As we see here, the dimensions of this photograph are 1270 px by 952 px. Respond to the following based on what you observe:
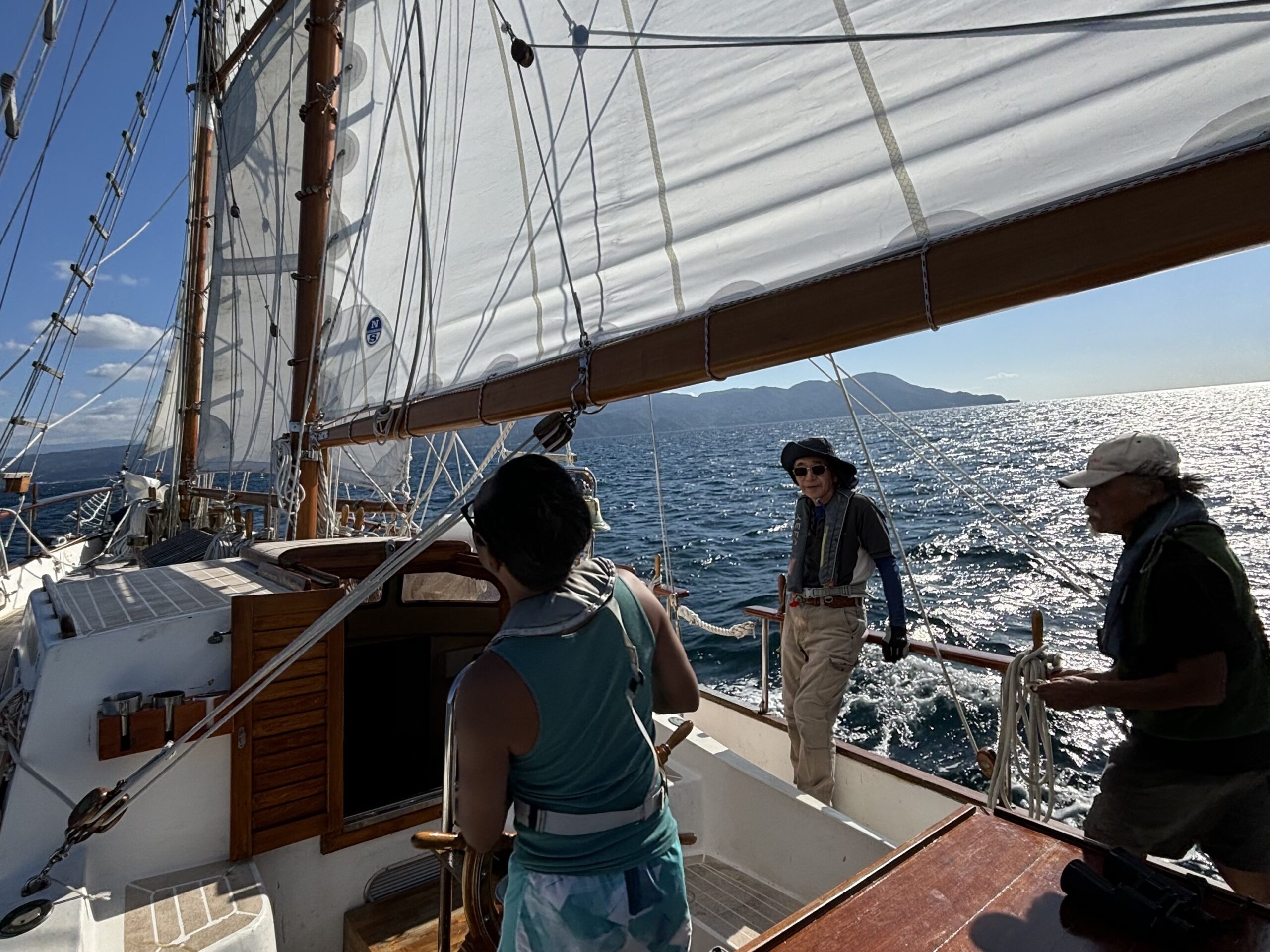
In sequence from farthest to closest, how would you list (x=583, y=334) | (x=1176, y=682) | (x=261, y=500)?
(x=261, y=500) < (x=583, y=334) < (x=1176, y=682)

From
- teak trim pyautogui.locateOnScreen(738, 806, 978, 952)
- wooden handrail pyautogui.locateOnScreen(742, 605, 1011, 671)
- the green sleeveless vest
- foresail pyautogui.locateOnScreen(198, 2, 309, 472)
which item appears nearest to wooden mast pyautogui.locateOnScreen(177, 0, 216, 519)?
foresail pyautogui.locateOnScreen(198, 2, 309, 472)

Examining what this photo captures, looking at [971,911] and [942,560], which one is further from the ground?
[971,911]

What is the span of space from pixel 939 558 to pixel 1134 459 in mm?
12462

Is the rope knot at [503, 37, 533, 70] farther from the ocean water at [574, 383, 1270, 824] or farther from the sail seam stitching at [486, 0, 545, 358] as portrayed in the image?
the ocean water at [574, 383, 1270, 824]

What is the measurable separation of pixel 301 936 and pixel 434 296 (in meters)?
2.54

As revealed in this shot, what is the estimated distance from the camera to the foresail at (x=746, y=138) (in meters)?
1.17

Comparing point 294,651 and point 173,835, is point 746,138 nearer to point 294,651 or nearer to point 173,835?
point 294,651

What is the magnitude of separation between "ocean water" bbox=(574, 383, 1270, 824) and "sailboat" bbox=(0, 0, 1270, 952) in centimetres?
108

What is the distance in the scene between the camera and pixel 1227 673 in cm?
174

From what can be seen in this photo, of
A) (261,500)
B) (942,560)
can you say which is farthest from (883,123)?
(942,560)

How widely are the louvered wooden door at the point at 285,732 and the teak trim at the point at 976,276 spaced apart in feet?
4.17

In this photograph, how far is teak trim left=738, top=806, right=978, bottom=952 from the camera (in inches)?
55.3

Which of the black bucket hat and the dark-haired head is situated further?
the black bucket hat

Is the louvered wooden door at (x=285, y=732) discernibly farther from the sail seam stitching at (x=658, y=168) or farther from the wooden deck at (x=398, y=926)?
the sail seam stitching at (x=658, y=168)
